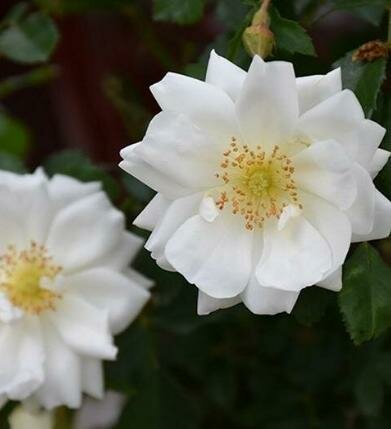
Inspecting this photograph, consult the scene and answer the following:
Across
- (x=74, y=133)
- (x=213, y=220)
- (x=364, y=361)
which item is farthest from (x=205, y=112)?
(x=74, y=133)

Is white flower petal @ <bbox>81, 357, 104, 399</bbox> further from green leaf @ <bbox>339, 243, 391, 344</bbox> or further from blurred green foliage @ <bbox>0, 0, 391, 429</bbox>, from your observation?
green leaf @ <bbox>339, 243, 391, 344</bbox>

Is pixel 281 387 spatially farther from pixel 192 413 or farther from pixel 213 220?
pixel 213 220

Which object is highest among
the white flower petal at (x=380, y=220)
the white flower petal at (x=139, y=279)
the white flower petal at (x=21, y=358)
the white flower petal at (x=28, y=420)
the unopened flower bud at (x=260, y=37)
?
the unopened flower bud at (x=260, y=37)

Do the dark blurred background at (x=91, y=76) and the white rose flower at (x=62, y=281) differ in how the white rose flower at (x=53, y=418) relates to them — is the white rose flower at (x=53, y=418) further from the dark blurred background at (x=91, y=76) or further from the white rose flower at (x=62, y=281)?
the dark blurred background at (x=91, y=76)

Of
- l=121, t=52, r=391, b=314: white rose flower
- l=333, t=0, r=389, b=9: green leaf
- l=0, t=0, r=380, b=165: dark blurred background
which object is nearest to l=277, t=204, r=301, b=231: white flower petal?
l=121, t=52, r=391, b=314: white rose flower

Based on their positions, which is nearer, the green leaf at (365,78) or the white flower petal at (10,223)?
the green leaf at (365,78)

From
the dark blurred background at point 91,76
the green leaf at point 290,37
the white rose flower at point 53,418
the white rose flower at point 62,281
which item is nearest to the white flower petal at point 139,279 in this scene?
the white rose flower at point 62,281
